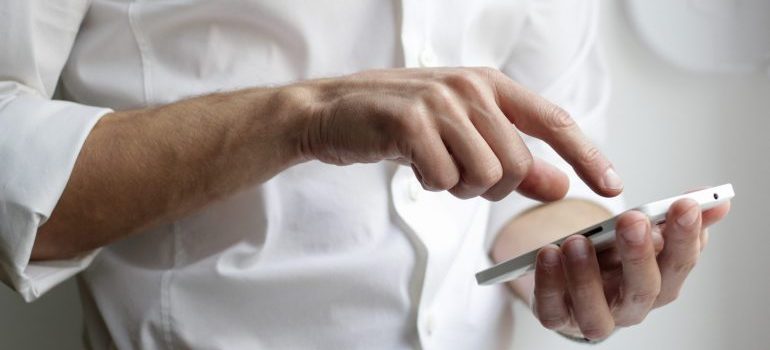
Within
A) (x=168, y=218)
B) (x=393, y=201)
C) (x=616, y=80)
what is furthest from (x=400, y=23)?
(x=616, y=80)

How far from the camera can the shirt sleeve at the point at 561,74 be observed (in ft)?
3.21

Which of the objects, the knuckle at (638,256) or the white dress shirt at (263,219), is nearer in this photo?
the knuckle at (638,256)

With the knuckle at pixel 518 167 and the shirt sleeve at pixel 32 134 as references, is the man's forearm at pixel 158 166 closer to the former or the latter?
the shirt sleeve at pixel 32 134

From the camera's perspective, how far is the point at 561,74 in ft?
3.29

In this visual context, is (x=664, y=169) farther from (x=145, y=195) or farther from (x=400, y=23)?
(x=145, y=195)

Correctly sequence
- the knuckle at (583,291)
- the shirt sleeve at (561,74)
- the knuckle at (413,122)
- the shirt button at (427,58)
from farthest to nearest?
the shirt sleeve at (561,74)
the shirt button at (427,58)
the knuckle at (583,291)
the knuckle at (413,122)

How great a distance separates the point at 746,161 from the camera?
3.89 ft

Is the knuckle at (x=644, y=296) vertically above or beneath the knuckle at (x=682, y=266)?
beneath

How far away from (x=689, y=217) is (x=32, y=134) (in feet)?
1.50

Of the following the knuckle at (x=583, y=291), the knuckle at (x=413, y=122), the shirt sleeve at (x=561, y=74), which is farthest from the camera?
the shirt sleeve at (x=561, y=74)

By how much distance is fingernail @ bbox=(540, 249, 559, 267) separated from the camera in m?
0.68

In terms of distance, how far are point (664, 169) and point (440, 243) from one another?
513mm

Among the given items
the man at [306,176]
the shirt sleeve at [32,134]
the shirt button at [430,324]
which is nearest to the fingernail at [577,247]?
the man at [306,176]

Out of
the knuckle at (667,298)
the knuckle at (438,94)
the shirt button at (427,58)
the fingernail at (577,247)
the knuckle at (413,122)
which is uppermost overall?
the knuckle at (438,94)
